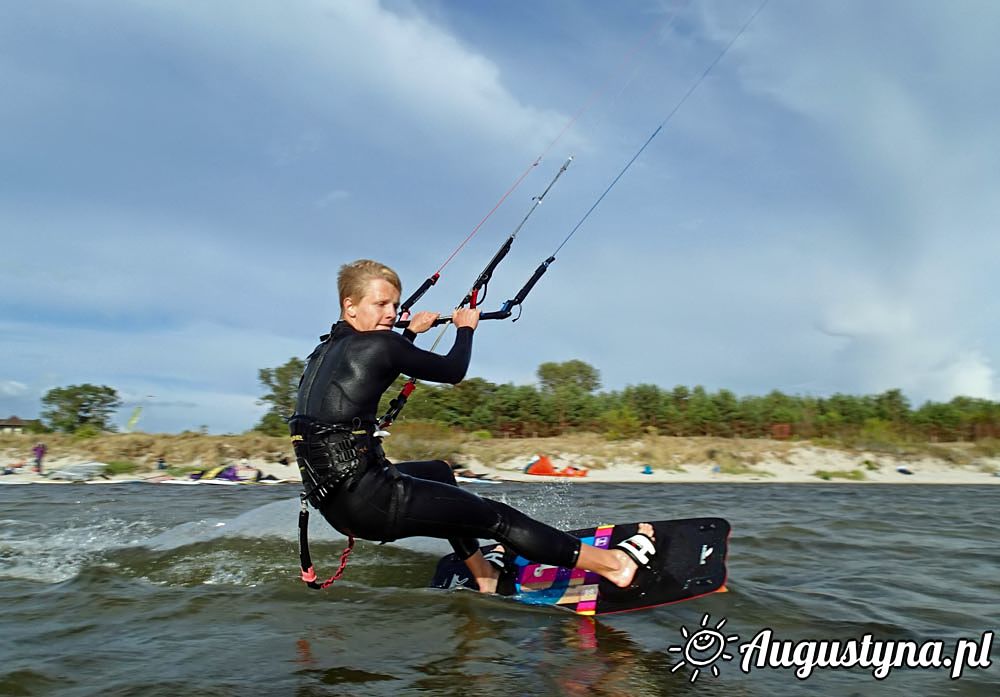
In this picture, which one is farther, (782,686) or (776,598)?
(776,598)

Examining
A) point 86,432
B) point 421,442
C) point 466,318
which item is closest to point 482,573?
point 466,318

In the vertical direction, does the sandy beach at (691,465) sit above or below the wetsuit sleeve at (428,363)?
below

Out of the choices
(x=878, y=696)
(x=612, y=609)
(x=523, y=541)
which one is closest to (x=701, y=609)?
(x=612, y=609)

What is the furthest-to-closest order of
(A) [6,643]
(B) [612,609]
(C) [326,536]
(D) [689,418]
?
1. (D) [689,418]
2. (C) [326,536]
3. (B) [612,609]
4. (A) [6,643]

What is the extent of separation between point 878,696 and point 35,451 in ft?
68.6

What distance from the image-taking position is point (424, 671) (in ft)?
12.0

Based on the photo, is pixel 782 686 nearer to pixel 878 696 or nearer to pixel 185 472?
pixel 878 696

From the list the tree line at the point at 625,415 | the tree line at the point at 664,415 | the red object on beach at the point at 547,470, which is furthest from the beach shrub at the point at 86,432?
the red object on beach at the point at 547,470

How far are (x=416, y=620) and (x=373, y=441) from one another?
1.14 metres

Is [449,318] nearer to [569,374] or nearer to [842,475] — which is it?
Result: [842,475]

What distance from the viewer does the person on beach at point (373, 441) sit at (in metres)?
4.28

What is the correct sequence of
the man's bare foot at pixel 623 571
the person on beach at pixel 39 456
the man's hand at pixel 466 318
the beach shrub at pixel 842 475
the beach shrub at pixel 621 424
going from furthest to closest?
the beach shrub at pixel 621 424 → the beach shrub at pixel 842 475 → the person on beach at pixel 39 456 → the man's bare foot at pixel 623 571 → the man's hand at pixel 466 318

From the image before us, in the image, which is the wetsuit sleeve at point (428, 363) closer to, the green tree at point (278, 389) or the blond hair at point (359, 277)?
the blond hair at point (359, 277)

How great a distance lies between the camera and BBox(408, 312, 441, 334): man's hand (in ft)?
16.0
